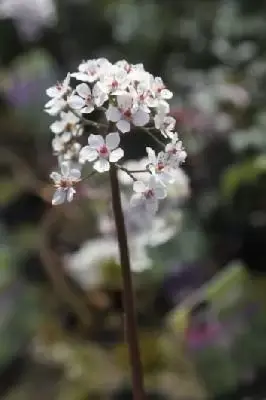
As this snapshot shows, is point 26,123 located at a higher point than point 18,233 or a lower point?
higher

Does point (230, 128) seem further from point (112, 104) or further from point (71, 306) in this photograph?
point (112, 104)

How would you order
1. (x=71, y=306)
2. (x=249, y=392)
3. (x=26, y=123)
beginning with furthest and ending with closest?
(x=26, y=123), (x=71, y=306), (x=249, y=392)

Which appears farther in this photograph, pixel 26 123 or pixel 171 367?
pixel 26 123

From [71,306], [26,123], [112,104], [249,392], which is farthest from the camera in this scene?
[26,123]

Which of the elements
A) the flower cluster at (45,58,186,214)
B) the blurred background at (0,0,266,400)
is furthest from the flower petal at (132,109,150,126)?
the blurred background at (0,0,266,400)

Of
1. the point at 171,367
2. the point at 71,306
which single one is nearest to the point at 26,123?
the point at 71,306

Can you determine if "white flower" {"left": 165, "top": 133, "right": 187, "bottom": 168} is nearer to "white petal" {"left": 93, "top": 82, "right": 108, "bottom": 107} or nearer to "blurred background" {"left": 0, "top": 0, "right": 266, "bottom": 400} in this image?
"white petal" {"left": 93, "top": 82, "right": 108, "bottom": 107}

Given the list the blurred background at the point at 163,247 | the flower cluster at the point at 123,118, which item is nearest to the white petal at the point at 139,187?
the flower cluster at the point at 123,118

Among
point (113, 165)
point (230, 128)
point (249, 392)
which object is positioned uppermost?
point (230, 128)
